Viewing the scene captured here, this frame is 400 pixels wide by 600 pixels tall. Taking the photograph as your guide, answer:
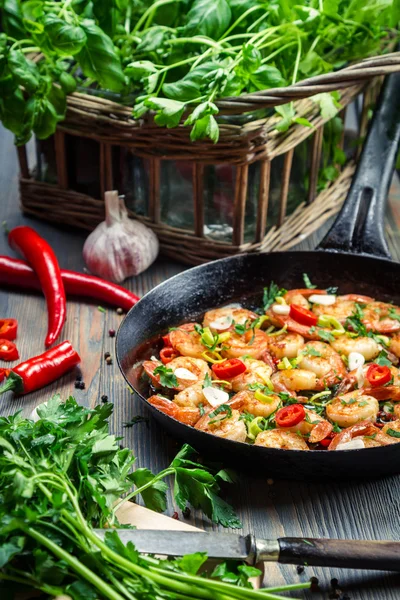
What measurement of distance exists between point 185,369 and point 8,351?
71 cm

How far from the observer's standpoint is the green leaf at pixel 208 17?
289cm

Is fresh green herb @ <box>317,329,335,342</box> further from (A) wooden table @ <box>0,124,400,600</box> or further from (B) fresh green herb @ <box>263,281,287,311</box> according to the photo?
(A) wooden table @ <box>0,124,400,600</box>

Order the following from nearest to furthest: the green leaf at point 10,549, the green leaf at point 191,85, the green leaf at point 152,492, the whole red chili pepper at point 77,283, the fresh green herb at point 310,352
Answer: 1. the green leaf at point 10,549
2. the green leaf at point 152,492
3. the fresh green herb at point 310,352
4. the green leaf at point 191,85
5. the whole red chili pepper at point 77,283

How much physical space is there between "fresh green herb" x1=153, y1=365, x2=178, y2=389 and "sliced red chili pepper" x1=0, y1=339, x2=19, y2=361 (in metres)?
0.64

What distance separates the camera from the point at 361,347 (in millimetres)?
2488

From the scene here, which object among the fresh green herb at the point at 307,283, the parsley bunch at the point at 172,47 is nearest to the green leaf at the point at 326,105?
the parsley bunch at the point at 172,47

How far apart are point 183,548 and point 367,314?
48.6 inches

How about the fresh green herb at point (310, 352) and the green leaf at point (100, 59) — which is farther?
the green leaf at point (100, 59)

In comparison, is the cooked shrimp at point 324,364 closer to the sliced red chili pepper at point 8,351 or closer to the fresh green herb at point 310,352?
the fresh green herb at point 310,352

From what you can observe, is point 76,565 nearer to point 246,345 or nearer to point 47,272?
point 246,345

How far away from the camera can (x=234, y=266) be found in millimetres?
2836

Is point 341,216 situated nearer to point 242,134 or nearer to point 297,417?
point 242,134

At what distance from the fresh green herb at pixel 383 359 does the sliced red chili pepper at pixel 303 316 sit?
262mm

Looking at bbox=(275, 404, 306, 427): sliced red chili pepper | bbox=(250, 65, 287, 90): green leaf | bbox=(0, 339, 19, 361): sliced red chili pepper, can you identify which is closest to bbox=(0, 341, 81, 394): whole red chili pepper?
bbox=(0, 339, 19, 361): sliced red chili pepper
